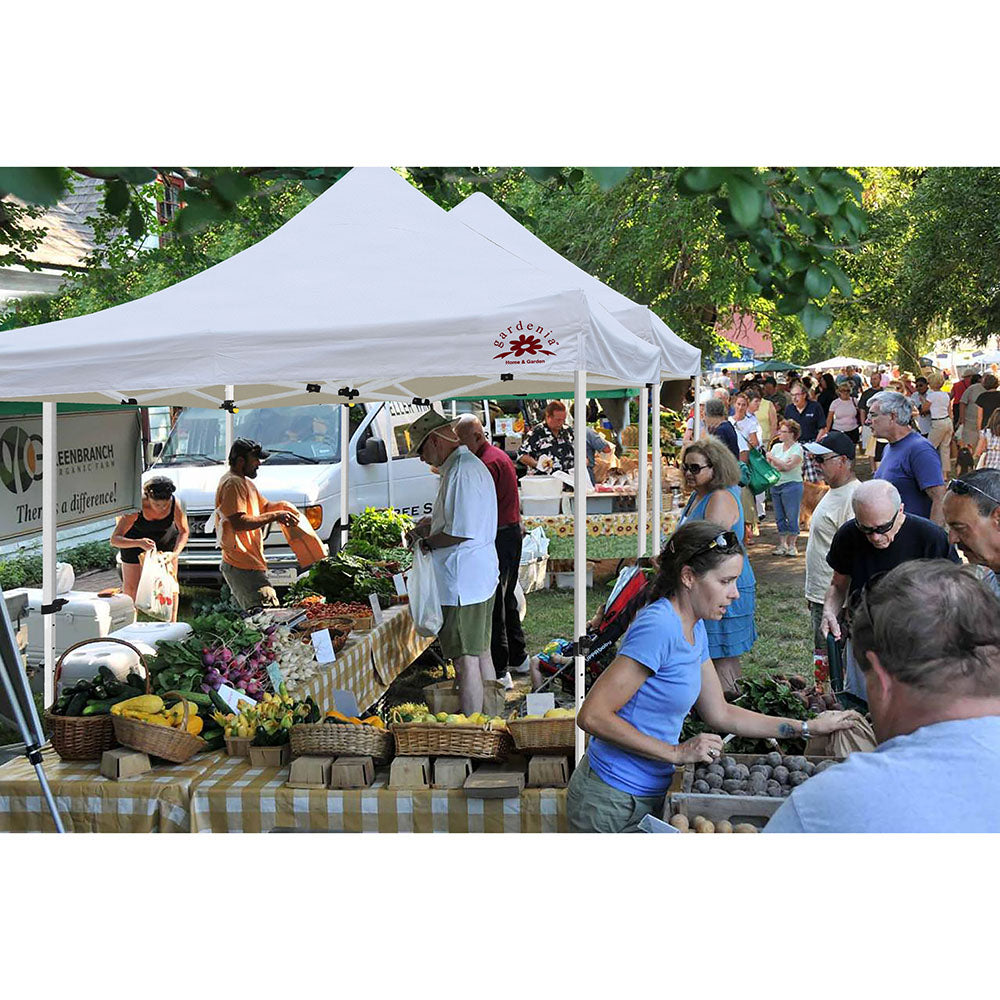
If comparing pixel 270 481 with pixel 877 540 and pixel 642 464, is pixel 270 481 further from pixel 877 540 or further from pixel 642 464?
pixel 877 540

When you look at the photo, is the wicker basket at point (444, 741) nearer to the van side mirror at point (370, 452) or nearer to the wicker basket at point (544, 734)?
the wicker basket at point (544, 734)

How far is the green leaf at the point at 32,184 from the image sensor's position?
201cm

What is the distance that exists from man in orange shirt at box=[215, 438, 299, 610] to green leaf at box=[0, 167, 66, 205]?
573cm

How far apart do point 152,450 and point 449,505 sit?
24.8ft

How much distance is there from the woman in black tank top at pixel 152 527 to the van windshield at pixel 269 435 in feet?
10.8

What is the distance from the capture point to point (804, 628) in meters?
9.87

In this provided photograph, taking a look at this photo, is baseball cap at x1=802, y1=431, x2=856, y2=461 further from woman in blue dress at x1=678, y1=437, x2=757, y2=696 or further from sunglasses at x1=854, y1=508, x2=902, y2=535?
sunglasses at x1=854, y1=508, x2=902, y2=535

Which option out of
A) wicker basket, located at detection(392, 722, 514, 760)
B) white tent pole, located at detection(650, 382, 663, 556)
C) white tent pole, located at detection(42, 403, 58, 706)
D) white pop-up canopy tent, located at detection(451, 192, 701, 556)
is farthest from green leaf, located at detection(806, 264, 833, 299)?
white tent pole, located at detection(650, 382, 663, 556)

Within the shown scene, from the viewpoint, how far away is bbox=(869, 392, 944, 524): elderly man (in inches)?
246

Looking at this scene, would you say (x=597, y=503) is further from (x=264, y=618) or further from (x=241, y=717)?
(x=241, y=717)

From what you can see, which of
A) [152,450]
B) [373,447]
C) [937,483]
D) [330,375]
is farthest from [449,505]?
[152,450]

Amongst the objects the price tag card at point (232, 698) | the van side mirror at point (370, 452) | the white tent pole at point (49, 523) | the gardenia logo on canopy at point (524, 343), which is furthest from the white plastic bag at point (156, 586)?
the gardenia logo on canopy at point (524, 343)

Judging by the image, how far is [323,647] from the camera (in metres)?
5.92

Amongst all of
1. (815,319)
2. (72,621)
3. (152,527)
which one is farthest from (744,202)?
(152,527)
